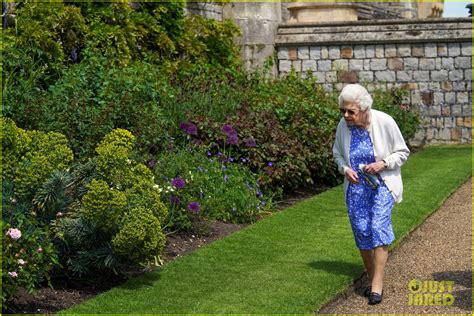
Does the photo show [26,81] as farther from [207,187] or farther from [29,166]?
[29,166]

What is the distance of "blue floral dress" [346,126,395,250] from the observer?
6508 mm

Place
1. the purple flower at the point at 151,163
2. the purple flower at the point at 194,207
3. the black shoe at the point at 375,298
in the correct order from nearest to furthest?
the black shoe at the point at 375,298, the purple flower at the point at 194,207, the purple flower at the point at 151,163

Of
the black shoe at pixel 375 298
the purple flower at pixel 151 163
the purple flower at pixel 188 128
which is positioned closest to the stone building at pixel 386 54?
the purple flower at pixel 188 128

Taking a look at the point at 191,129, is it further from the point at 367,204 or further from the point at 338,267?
the point at 367,204

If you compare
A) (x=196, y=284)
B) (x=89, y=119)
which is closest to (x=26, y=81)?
(x=89, y=119)

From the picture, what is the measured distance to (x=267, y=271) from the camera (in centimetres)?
716

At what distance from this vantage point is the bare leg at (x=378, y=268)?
646 centimetres

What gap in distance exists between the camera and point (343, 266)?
24.3 ft

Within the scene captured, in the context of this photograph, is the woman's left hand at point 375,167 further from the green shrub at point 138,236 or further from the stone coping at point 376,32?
the stone coping at point 376,32

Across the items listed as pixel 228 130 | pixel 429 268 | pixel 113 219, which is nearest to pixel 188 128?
pixel 228 130

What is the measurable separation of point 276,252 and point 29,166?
2240 mm

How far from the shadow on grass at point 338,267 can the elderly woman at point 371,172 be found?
0.49m

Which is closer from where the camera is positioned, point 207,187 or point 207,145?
point 207,187

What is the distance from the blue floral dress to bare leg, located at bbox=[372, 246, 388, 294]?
50mm
